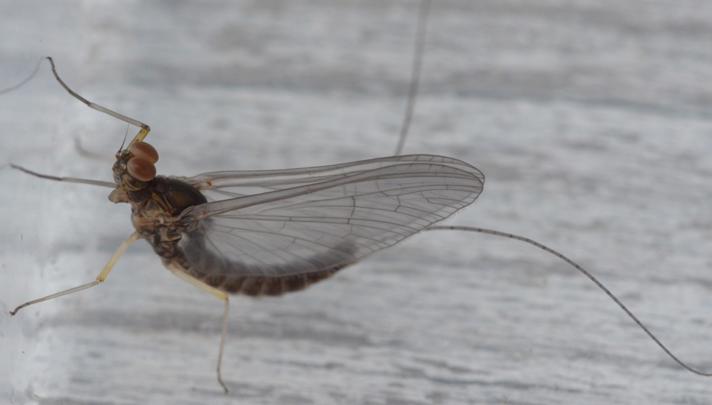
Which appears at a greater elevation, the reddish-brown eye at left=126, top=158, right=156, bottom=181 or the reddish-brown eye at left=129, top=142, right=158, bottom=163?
the reddish-brown eye at left=129, top=142, right=158, bottom=163

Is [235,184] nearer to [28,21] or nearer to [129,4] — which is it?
[28,21]

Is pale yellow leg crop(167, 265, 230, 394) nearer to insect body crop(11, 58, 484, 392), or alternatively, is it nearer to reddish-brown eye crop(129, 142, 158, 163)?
insect body crop(11, 58, 484, 392)

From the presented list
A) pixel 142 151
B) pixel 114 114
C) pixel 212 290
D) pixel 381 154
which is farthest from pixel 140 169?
pixel 381 154

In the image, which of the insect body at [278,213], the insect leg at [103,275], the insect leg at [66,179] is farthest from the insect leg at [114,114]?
the insect leg at [103,275]

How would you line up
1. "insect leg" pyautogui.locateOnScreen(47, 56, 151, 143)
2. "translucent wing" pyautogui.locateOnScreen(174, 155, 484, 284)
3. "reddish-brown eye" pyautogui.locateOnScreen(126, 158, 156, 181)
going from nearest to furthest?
"translucent wing" pyautogui.locateOnScreen(174, 155, 484, 284) < "reddish-brown eye" pyautogui.locateOnScreen(126, 158, 156, 181) < "insect leg" pyautogui.locateOnScreen(47, 56, 151, 143)

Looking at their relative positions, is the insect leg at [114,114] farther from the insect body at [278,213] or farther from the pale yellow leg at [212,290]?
the pale yellow leg at [212,290]

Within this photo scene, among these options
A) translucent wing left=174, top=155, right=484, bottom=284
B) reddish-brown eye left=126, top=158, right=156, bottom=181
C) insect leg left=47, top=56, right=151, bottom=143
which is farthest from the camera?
insect leg left=47, top=56, right=151, bottom=143

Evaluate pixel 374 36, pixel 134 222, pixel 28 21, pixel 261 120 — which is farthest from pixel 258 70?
pixel 134 222

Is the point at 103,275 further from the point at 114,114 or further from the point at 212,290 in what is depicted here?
the point at 114,114

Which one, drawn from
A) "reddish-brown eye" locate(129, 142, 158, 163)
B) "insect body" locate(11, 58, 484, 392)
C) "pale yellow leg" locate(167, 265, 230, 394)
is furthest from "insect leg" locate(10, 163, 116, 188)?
"pale yellow leg" locate(167, 265, 230, 394)
